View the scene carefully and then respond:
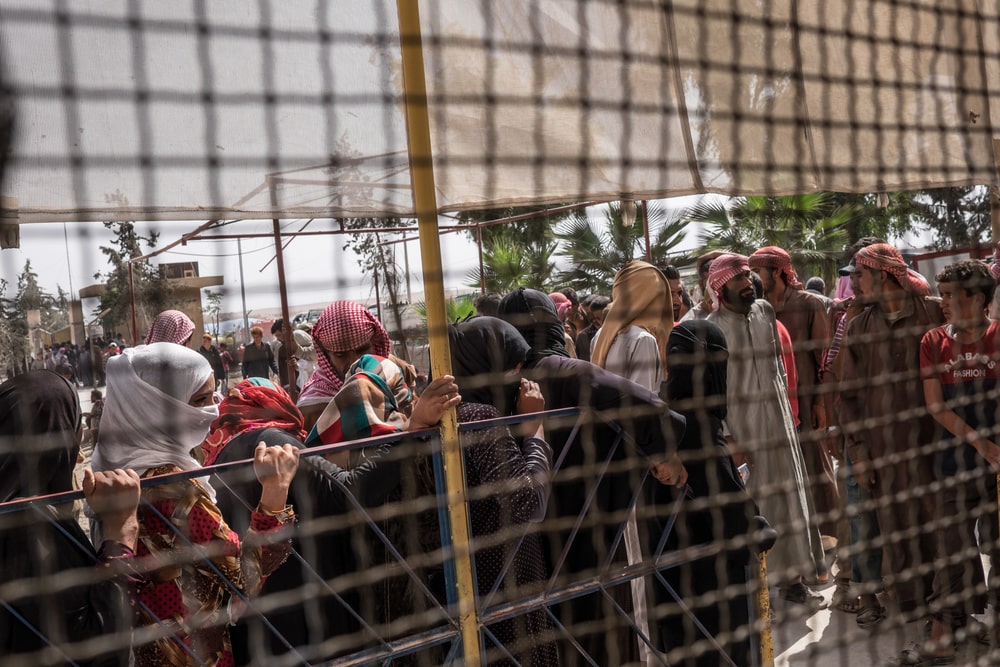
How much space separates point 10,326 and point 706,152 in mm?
1589

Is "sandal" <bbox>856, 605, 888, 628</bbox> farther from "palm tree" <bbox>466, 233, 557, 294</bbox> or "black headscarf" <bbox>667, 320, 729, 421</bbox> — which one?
"palm tree" <bbox>466, 233, 557, 294</bbox>

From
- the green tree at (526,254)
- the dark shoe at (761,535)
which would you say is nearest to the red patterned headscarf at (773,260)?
the dark shoe at (761,535)

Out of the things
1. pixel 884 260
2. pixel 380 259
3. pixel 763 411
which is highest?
pixel 380 259

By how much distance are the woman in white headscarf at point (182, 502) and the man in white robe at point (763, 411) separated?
245 cm

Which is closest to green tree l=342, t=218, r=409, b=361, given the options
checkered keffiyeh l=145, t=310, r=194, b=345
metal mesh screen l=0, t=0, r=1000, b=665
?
metal mesh screen l=0, t=0, r=1000, b=665

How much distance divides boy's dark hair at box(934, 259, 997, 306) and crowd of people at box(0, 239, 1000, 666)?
0.04 feet

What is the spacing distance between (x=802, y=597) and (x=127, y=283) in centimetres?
369

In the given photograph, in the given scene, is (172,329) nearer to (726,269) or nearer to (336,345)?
(336,345)

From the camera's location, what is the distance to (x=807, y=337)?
459 cm

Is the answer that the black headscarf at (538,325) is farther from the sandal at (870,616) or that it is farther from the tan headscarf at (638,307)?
the sandal at (870,616)

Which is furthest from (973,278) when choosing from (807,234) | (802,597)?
(807,234)

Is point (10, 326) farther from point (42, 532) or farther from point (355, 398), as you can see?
point (355, 398)

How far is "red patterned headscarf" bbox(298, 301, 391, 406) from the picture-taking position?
9.64 ft

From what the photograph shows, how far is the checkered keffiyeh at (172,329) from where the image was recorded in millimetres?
2627
